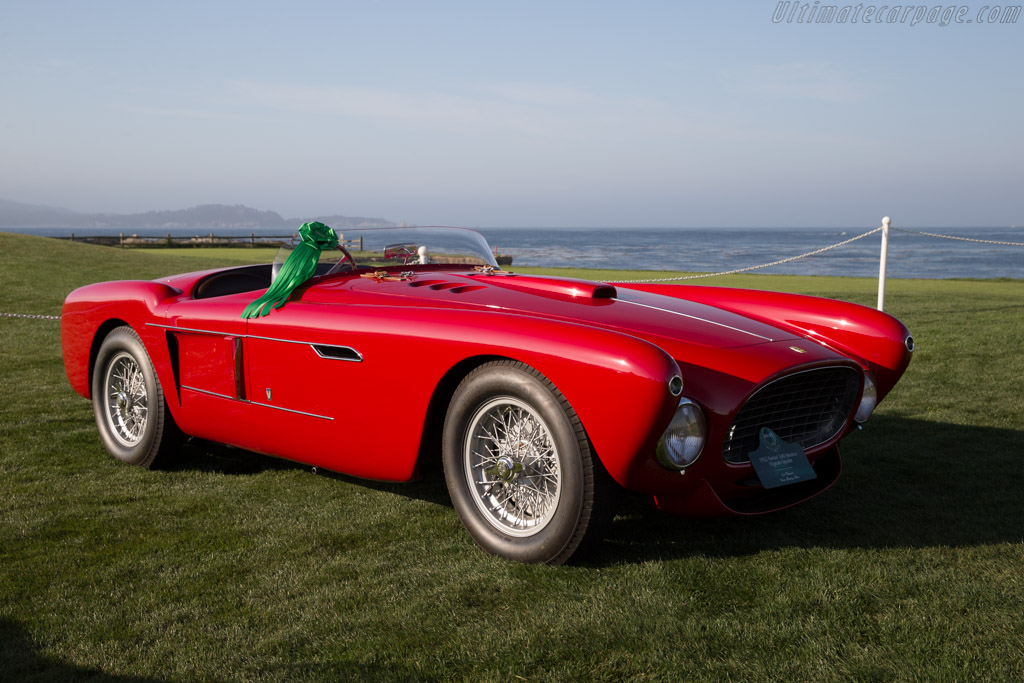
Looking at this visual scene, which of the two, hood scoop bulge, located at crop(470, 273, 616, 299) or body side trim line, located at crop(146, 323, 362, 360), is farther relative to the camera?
hood scoop bulge, located at crop(470, 273, 616, 299)

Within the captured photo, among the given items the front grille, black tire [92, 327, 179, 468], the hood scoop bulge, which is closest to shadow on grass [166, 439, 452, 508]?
black tire [92, 327, 179, 468]

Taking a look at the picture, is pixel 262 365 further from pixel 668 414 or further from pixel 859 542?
pixel 859 542

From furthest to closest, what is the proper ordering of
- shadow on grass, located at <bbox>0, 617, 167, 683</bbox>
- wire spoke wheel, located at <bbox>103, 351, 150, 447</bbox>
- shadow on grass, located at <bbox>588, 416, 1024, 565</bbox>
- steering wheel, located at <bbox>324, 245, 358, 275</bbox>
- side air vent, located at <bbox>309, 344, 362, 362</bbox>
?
wire spoke wheel, located at <bbox>103, 351, 150, 447</bbox> < steering wheel, located at <bbox>324, 245, 358, 275</bbox> < side air vent, located at <bbox>309, 344, 362, 362</bbox> < shadow on grass, located at <bbox>588, 416, 1024, 565</bbox> < shadow on grass, located at <bbox>0, 617, 167, 683</bbox>

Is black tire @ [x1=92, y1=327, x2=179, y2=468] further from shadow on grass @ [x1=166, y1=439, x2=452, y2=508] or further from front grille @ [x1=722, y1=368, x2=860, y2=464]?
front grille @ [x1=722, y1=368, x2=860, y2=464]

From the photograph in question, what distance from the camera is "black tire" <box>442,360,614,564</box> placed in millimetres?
2896

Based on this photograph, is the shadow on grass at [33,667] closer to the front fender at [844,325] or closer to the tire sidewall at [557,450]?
the tire sidewall at [557,450]

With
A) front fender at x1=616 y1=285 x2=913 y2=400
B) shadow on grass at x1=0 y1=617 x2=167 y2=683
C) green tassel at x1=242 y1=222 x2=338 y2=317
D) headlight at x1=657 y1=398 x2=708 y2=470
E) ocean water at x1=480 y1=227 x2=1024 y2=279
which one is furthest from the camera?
ocean water at x1=480 y1=227 x2=1024 y2=279

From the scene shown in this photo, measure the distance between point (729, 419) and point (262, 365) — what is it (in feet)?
7.23

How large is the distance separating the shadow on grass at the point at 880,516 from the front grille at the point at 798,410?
15.9 inches

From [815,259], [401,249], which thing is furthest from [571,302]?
[815,259]

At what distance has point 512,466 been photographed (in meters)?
3.12

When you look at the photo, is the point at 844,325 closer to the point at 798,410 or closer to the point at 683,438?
the point at 798,410

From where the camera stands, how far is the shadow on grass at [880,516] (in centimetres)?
328

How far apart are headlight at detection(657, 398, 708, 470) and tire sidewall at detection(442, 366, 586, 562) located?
305 millimetres
